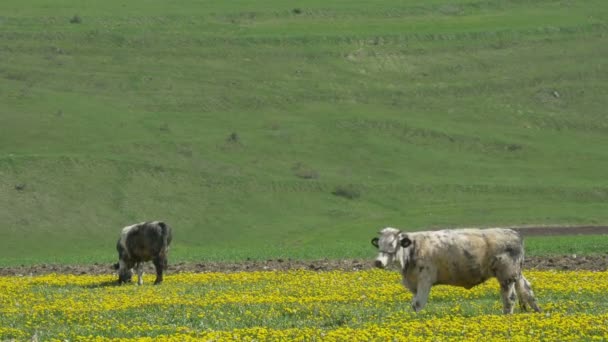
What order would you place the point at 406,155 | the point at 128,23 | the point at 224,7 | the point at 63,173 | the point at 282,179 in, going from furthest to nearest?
the point at 224,7 → the point at 128,23 → the point at 406,155 → the point at 282,179 → the point at 63,173

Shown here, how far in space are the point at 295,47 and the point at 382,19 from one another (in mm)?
17687

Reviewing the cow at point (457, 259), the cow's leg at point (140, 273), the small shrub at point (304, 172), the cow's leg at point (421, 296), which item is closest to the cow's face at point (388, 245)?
the cow at point (457, 259)

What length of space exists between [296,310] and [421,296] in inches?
108

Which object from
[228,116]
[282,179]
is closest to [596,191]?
[282,179]

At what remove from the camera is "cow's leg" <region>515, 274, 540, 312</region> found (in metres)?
24.7

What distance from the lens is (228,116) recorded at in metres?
99.2

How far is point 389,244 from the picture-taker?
25406 mm

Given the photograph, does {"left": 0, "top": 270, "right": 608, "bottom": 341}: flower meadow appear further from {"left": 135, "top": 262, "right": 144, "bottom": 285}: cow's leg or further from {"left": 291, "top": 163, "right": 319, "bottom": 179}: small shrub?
{"left": 291, "top": 163, "right": 319, "bottom": 179}: small shrub

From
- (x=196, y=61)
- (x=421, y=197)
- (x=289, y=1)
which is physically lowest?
(x=421, y=197)

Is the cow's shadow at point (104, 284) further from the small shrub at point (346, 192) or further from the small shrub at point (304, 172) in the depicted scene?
the small shrub at point (304, 172)

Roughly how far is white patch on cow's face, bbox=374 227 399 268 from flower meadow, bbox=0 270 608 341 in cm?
114

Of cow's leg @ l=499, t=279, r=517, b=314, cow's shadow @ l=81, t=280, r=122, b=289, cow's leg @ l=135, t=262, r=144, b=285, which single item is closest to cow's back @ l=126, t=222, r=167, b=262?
cow's leg @ l=135, t=262, r=144, b=285

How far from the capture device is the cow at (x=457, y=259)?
981 inches

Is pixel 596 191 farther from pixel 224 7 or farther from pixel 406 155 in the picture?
pixel 224 7
